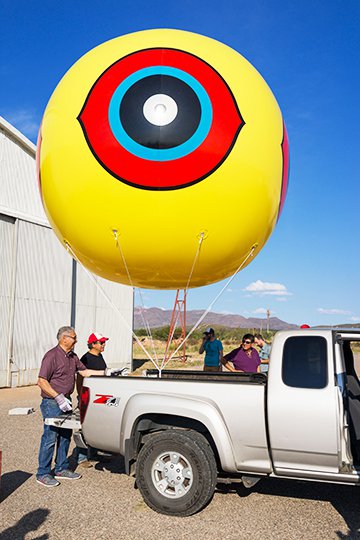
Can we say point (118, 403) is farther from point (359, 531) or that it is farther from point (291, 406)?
point (359, 531)

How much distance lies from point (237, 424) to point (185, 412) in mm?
498

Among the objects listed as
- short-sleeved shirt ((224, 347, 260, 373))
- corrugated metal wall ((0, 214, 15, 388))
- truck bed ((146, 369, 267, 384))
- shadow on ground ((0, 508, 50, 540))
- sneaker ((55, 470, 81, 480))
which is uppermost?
corrugated metal wall ((0, 214, 15, 388))

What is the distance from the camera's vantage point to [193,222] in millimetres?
5281

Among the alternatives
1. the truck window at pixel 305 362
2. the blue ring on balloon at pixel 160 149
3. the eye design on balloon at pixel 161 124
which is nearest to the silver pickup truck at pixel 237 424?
the truck window at pixel 305 362

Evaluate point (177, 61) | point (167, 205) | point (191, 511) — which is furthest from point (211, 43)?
point (191, 511)

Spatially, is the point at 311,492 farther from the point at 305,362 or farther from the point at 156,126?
the point at 156,126

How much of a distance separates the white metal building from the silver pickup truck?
923cm

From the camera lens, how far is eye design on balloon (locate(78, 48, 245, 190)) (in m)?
5.00

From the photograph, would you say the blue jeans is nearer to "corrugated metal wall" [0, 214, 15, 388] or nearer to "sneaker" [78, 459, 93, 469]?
"sneaker" [78, 459, 93, 469]

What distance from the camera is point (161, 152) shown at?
4.99 m

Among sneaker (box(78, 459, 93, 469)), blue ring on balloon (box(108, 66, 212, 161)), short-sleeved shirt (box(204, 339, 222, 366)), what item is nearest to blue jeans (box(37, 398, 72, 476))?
sneaker (box(78, 459, 93, 469))

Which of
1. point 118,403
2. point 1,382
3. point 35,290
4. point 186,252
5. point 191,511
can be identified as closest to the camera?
point 191,511

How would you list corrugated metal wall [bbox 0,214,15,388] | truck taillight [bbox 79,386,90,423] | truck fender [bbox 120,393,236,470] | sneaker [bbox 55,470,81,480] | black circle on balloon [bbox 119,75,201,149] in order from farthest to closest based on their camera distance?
1. corrugated metal wall [bbox 0,214,15,388]
2. sneaker [bbox 55,470,81,480]
3. truck taillight [bbox 79,386,90,423]
4. black circle on balloon [bbox 119,75,201,149]
5. truck fender [bbox 120,393,236,470]

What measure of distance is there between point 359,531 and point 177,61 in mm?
4699
